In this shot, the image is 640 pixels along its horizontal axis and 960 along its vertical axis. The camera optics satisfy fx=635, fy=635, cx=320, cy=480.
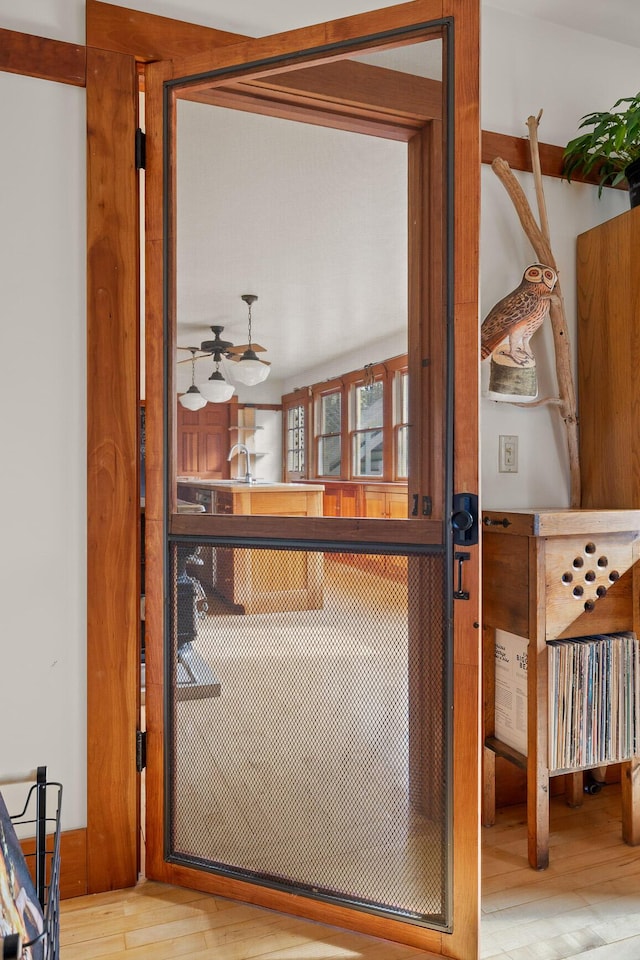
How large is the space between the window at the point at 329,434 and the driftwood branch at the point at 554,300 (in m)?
0.93

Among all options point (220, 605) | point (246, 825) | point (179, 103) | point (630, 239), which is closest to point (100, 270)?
point (179, 103)

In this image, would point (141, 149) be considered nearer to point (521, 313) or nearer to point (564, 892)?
point (521, 313)

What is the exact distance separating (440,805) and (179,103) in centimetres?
186

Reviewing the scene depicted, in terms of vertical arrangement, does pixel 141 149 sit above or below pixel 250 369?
above

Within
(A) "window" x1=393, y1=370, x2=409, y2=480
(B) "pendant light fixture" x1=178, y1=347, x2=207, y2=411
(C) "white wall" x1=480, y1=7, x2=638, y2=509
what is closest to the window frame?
(A) "window" x1=393, y1=370, x2=409, y2=480

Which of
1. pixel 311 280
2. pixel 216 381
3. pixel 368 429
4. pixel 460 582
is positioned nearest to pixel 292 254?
pixel 311 280

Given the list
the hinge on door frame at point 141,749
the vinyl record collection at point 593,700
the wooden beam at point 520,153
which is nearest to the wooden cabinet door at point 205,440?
the hinge on door frame at point 141,749

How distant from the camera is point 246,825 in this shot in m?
1.63

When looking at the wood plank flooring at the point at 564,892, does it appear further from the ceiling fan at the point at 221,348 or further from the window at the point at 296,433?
the ceiling fan at the point at 221,348

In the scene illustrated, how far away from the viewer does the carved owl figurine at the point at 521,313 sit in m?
1.96

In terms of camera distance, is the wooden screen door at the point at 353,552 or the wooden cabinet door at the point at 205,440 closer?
the wooden screen door at the point at 353,552

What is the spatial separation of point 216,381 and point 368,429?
1.36ft

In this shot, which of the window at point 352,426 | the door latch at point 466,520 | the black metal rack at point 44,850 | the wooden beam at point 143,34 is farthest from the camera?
the wooden beam at point 143,34

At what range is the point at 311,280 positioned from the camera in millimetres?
1594
